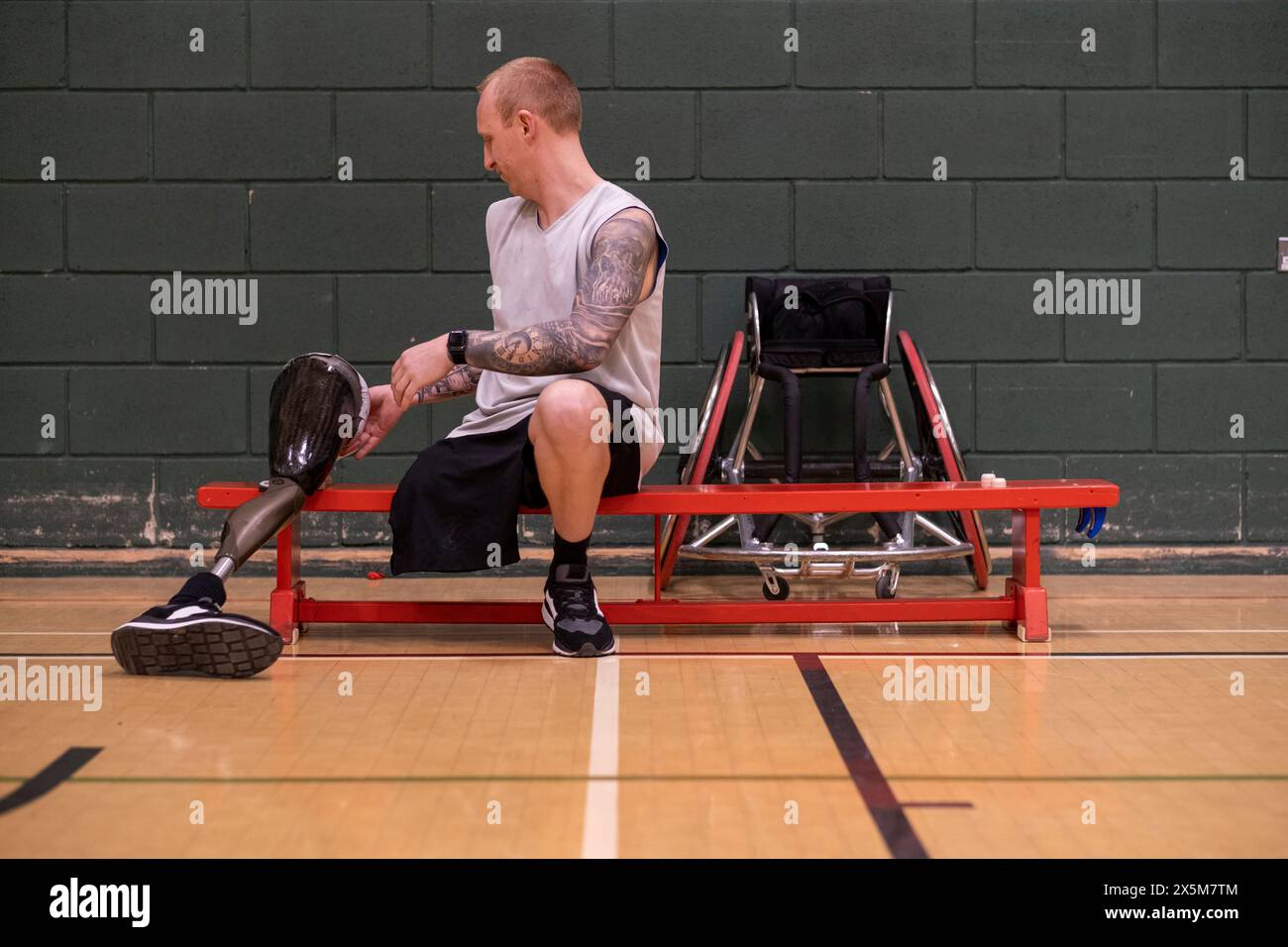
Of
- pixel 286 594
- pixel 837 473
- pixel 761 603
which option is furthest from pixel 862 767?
pixel 837 473

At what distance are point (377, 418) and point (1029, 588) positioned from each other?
4.97ft

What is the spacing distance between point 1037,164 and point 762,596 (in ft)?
5.36

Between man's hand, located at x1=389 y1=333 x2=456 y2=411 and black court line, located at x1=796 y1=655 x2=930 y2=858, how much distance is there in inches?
36.9

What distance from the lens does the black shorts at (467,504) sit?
2.80 m

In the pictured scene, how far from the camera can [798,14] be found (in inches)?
163

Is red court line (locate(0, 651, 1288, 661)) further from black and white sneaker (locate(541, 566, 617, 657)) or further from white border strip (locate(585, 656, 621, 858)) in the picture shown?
white border strip (locate(585, 656, 621, 858))

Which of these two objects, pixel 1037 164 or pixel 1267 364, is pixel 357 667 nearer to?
pixel 1037 164

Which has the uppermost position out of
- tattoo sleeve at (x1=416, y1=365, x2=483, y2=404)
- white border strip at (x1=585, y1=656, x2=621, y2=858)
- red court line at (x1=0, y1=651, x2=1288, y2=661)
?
tattoo sleeve at (x1=416, y1=365, x2=483, y2=404)

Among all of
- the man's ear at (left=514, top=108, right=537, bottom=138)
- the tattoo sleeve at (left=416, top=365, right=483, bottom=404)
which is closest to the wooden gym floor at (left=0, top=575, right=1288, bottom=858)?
the tattoo sleeve at (left=416, top=365, right=483, bottom=404)

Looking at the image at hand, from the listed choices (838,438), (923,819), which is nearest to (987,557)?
(838,438)

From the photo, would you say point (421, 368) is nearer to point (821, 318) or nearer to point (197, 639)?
point (197, 639)

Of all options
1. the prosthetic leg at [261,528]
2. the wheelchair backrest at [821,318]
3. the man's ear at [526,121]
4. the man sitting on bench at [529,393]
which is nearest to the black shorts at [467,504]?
the man sitting on bench at [529,393]

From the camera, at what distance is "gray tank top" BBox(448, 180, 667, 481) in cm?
286
